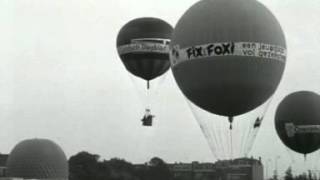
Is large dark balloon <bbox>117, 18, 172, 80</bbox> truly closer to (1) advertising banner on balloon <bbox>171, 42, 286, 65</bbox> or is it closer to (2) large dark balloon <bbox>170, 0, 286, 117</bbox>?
(2) large dark balloon <bbox>170, 0, 286, 117</bbox>

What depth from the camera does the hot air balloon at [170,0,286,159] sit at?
28.7 m

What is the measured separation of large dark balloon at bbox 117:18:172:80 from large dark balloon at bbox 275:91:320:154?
29.3 feet

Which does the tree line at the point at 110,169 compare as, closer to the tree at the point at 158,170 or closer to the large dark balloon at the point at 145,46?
the tree at the point at 158,170

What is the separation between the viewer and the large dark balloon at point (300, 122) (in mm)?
43250

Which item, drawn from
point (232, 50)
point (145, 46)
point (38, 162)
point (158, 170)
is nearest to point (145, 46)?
point (145, 46)

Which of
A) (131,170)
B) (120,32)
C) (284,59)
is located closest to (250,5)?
(284,59)

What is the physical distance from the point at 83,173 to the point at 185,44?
103m

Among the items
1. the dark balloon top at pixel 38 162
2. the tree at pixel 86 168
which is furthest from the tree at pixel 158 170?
the dark balloon top at pixel 38 162

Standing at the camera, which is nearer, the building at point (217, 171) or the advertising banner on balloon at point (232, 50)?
the advertising banner on balloon at point (232, 50)

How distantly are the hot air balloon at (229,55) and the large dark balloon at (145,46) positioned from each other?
15333 millimetres

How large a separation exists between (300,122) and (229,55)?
647 inches

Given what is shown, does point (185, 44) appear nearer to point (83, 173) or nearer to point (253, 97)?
point (253, 97)

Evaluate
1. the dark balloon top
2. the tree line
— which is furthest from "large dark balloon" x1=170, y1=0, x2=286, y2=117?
the tree line

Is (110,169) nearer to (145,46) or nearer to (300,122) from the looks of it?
(145,46)
